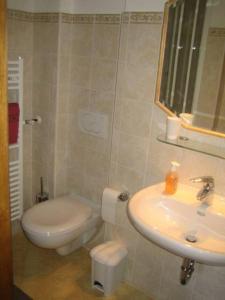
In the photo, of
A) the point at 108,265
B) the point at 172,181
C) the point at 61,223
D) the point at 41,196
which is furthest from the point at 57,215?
the point at 172,181

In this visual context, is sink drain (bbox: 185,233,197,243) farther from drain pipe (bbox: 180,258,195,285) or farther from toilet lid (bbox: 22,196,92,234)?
toilet lid (bbox: 22,196,92,234)

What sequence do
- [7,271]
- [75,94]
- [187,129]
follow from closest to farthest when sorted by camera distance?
1. [7,271]
2. [187,129]
3. [75,94]

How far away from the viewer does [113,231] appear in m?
2.06

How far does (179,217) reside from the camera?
1520 mm

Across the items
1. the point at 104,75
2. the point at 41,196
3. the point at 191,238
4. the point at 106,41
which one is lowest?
the point at 41,196

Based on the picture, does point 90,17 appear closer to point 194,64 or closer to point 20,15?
point 20,15

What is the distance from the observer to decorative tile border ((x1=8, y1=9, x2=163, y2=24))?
159 centimetres

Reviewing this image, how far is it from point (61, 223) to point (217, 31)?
4.87ft

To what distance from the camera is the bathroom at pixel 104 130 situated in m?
1.65

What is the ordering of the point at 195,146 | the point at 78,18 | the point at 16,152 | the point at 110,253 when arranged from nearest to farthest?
the point at 195,146, the point at 110,253, the point at 78,18, the point at 16,152

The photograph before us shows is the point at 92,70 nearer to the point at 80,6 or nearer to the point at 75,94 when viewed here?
the point at 75,94

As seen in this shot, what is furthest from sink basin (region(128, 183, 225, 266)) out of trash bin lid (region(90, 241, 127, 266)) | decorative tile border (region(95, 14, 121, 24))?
decorative tile border (region(95, 14, 121, 24))

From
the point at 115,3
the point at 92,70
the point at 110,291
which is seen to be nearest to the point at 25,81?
the point at 92,70

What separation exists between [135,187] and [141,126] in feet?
1.31
